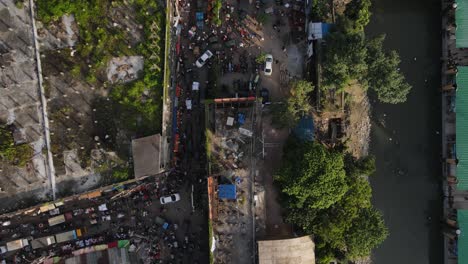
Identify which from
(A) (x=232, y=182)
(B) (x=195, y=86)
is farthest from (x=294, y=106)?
(B) (x=195, y=86)

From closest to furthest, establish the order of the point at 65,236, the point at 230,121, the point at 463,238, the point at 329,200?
1. the point at 329,200
2. the point at 230,121
3. the point at 463,238
4. the point at 65,236

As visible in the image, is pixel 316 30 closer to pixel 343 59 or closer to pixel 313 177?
pixel 343 59

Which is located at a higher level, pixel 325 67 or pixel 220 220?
pixel 325 67

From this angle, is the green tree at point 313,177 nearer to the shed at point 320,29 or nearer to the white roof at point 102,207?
the shed at point 320,29

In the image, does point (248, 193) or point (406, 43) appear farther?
point (406, 43)

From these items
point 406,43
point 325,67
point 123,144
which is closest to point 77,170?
point 123,144

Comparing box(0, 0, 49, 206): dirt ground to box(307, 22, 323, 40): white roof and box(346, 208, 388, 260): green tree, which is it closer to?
box(307, 22, 323, 40): white roof

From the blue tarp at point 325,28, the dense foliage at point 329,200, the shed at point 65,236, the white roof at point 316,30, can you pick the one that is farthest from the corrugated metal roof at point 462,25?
the shed at point 65,236

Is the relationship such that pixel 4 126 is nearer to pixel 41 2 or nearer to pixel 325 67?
pixel 41 2
